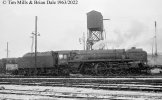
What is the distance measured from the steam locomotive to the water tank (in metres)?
10.7

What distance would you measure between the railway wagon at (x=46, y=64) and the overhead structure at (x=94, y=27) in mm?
9951

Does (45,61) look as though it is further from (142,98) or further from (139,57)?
(142,98)

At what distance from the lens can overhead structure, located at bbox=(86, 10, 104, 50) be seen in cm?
3403

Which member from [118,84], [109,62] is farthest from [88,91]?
[109,62]

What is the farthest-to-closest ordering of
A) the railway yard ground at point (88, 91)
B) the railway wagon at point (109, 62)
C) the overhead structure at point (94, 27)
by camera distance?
1. the overhead structure at point (94, 27)
2. the railway wagon at point (109, 62)
3. the railway yard ground at point (88, 91)

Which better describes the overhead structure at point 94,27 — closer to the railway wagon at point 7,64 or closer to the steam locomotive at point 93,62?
the steam locomotive at point 93,62

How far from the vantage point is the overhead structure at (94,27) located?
3403cm

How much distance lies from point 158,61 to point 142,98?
24.3m

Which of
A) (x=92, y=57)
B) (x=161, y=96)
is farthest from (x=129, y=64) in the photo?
(x=161, y=96)

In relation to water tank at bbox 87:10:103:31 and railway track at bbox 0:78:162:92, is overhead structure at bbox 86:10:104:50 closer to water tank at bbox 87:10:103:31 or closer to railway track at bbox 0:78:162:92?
water tank at bbox 87:10:103:31

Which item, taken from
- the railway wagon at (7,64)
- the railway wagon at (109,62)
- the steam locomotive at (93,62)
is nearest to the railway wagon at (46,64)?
the steam locomotive at (93,62)

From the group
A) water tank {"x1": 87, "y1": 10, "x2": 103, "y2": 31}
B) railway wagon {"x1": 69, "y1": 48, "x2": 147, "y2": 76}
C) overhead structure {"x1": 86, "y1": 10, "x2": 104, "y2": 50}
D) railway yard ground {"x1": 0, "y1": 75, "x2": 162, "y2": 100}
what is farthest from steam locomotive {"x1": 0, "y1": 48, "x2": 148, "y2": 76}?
water tank {"x1": 87, "y1": 10, "x2": 103, "y2": 31}

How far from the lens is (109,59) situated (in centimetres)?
2248

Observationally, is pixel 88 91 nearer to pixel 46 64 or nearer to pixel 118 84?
pixel 118 84
